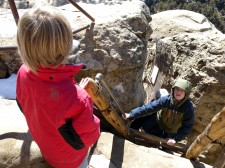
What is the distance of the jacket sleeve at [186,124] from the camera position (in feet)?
11.1

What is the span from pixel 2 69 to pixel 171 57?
2904mm

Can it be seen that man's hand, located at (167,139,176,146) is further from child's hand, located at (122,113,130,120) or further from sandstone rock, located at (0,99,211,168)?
child's hand, located at (122,113,130,120)

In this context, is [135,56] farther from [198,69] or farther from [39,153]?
[39,153]

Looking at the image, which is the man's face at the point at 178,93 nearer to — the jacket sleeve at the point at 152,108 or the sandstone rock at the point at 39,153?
the jacket sleeve at the point at 152,108

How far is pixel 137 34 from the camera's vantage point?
379cm

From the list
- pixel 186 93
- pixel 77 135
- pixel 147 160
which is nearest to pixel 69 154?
pixel 77 135

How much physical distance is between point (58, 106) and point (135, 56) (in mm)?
2197

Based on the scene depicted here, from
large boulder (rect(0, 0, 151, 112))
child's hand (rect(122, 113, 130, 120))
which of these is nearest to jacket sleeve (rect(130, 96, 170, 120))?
child's hand (rect(122, 113, 130, 120))

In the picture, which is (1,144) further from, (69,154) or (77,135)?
(77,135)

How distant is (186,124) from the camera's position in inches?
135

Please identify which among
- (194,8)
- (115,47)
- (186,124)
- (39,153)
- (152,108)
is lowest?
(194,8)

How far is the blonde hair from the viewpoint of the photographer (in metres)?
1.28

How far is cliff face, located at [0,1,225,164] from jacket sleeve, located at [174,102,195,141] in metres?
0.65

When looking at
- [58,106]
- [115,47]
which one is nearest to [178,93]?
[115,47]
